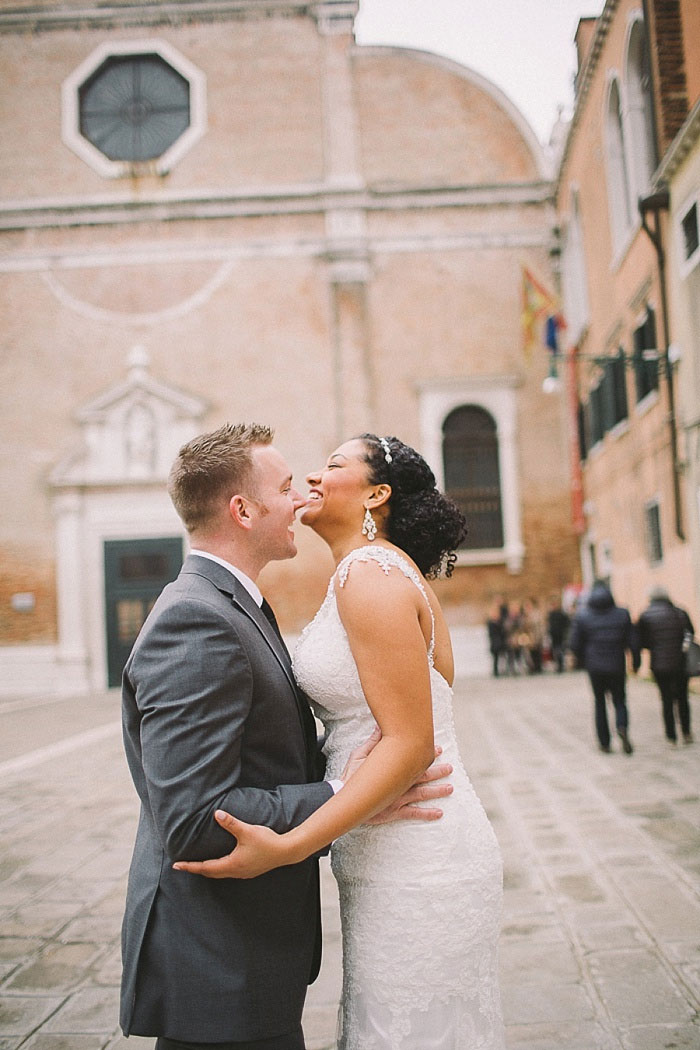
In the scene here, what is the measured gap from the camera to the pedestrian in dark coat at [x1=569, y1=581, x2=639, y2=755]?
907 cm

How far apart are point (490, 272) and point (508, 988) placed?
1855 centimetres

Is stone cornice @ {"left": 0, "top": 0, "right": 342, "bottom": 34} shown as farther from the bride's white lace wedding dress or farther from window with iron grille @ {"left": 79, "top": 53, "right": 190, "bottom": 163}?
the bride's white lace wedding dress

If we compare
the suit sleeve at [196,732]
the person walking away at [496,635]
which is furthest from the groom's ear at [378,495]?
the person walking away at [496,635]

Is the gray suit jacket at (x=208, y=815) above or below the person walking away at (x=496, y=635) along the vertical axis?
above

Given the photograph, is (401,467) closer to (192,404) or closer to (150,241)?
(192,404)

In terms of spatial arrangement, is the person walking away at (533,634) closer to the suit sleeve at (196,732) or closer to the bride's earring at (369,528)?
the bride's earring at (369,528)

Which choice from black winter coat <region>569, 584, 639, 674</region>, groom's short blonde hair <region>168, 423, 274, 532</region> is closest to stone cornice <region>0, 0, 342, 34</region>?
black winter coat <region>569, 584, 639, 674</region>

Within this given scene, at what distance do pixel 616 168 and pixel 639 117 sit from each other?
1.52 meters

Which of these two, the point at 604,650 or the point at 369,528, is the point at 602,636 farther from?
the point at 369,528

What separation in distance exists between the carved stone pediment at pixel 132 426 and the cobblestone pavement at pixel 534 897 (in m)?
10.9

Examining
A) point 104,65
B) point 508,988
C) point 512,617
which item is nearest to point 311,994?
point 508,988

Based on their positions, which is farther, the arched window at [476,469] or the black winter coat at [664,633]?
the arched window at [476,469]

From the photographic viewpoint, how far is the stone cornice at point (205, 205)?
20.7m

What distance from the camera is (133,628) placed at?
20141 millimetres
